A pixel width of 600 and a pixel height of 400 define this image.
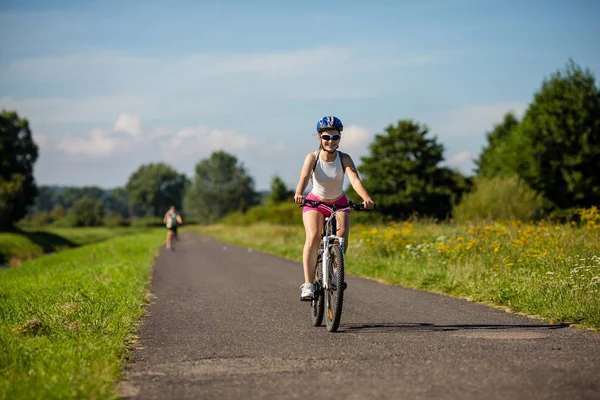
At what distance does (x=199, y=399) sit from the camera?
4.12 metres

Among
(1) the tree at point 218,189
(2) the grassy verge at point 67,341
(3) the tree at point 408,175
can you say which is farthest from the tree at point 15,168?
(2) the grassy verge at point 67,341

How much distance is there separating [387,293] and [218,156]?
113 m

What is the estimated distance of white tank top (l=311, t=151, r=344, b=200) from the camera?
23.3 feet

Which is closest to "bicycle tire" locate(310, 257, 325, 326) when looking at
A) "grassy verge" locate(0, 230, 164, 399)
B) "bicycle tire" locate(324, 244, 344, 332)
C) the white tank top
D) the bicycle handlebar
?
"bicycle tire" locate(324, 244, 344, 332)

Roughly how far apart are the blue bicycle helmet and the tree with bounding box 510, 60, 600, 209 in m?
34.7

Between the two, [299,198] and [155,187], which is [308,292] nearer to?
[299,198]

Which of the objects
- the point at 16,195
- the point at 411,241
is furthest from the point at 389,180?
the point at 16,195

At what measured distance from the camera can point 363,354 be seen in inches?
Answer: 217

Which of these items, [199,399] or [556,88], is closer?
[199,399]

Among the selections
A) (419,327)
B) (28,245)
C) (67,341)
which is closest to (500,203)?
(419,327)

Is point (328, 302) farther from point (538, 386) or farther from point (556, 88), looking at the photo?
point (556, 88)

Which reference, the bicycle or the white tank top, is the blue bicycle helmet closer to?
the white tank top

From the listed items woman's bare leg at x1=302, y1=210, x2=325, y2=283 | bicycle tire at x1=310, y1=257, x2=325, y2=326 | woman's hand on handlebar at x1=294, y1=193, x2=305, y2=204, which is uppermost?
woman's hand on handlebar at x1=294, y1=193, x2=305, y2=204

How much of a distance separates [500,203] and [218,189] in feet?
318
